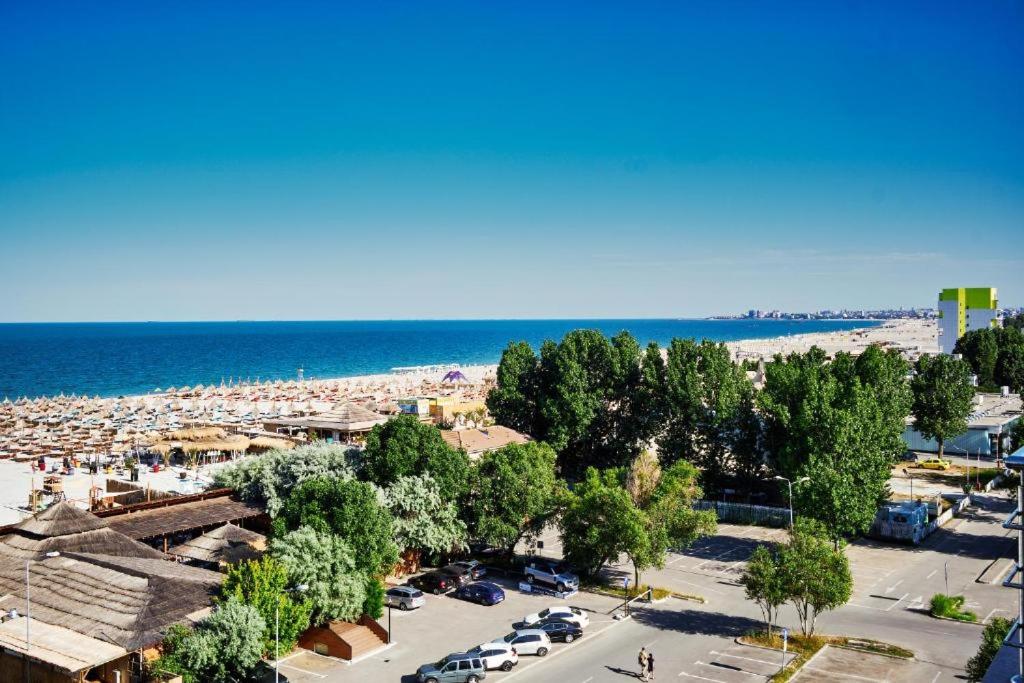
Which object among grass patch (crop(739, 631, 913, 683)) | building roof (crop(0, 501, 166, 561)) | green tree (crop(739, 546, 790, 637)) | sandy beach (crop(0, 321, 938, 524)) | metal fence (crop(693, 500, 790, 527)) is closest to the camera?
grass patch (crop(739, 631, 913, 683))

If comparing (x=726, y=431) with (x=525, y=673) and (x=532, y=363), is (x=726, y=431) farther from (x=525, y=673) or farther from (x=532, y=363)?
(x=525, y=673)

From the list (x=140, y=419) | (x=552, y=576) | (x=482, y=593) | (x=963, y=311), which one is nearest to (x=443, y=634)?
(x=482, y=593)

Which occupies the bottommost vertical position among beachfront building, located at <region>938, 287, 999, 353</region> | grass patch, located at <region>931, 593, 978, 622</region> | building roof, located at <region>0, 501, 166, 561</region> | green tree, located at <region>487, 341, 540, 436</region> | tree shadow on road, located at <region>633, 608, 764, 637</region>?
tree shadow on road, located at <region>633, 608, 764, 637</region>

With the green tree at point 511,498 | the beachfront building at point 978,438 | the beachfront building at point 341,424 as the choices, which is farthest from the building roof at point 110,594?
the beachfront building at point 978,438

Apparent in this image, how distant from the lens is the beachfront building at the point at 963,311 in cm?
15312

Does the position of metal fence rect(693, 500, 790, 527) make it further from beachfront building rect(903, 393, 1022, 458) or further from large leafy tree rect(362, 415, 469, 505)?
beachfront building rect(903, 393, 1022, 458)

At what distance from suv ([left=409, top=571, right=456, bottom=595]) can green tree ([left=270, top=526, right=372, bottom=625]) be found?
6.31 meters

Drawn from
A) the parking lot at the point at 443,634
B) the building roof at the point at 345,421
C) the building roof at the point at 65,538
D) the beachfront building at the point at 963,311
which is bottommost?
the parking lot at the point at 443,634

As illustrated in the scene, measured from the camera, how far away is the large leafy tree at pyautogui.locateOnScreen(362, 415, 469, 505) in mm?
39625

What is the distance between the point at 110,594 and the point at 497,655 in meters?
14.1

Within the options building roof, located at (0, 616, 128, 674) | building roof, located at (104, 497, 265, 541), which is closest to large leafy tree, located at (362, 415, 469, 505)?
building roof, located at (104, 497, 265, 541)

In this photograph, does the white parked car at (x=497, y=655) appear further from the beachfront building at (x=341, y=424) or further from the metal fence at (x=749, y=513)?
the beachfront building at (x=341, y=424)

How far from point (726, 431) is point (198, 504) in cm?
3474

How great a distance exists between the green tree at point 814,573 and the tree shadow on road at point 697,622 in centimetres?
319
